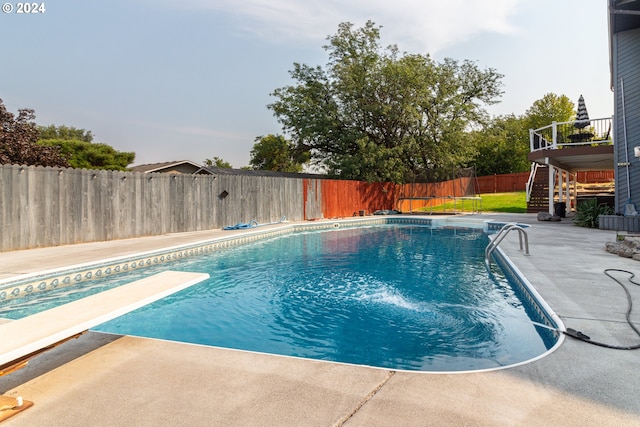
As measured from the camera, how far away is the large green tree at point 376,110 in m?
20.2

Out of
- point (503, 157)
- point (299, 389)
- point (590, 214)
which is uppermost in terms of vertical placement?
point (503, 157)

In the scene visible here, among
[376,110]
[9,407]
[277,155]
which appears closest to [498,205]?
[376,110]

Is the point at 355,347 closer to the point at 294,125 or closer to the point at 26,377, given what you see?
the point at 26,377

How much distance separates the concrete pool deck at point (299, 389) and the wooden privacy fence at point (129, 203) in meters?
6.25

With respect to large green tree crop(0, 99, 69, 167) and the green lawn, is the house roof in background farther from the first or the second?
the green lawn

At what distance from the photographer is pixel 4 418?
6.10 feet

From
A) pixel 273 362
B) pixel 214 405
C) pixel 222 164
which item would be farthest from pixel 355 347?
pixel 222 164

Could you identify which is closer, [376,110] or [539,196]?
[539,196]

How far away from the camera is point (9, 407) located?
1909 mm

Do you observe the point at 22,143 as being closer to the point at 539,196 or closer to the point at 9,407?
the point at 9,407

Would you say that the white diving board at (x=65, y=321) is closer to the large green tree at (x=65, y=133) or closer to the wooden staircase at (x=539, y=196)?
the wooden staircase at (x=539, y=196)

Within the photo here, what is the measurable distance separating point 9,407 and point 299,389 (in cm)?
150

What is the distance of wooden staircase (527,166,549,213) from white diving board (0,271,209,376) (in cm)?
1813

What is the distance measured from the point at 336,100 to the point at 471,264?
683 inches
